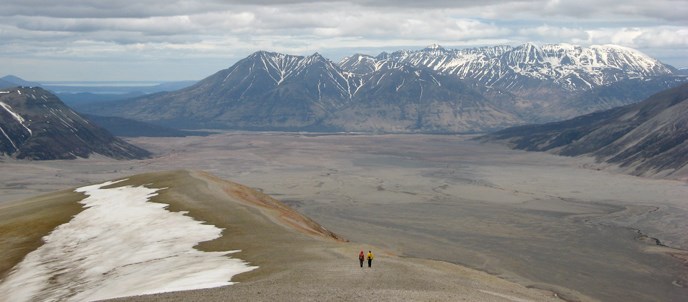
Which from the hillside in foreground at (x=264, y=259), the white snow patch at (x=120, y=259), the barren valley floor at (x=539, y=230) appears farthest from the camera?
the barren valley floor at (x=539, y=230)

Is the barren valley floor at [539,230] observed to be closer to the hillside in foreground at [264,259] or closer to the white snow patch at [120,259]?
the hillside in foreground at [264,259]

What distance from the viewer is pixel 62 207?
106 metres

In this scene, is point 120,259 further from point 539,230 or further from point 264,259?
point 539,230

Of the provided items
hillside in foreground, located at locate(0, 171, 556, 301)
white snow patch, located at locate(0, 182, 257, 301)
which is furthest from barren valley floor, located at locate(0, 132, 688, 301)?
white snow patch, located at locate(0, 182, 257, 301)

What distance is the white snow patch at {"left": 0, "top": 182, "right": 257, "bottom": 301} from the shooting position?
179ft

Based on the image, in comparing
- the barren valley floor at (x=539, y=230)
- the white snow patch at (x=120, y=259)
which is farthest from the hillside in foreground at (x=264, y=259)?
the barren valley floor at (x=539, y=230)

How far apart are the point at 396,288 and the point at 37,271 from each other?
34.8 meters

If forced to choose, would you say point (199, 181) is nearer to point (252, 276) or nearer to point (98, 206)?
point (98, 206)

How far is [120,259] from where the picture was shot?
68.3m

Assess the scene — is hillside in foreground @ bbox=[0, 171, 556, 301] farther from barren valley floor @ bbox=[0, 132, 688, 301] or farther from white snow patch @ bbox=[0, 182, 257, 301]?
barren valley floor @ bbox=[0, 132, 688, 301]

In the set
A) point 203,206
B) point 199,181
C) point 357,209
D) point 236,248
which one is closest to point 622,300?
point 236,248

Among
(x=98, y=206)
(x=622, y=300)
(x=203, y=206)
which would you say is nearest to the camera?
(x=622, y=300)

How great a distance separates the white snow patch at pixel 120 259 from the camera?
179 ft

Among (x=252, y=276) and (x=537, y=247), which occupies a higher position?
(x=252, y=276)
